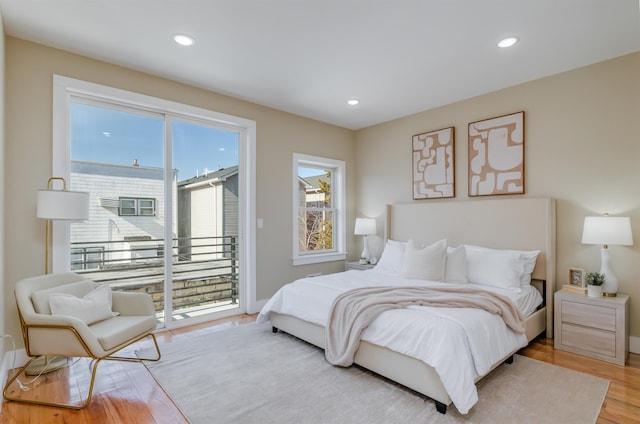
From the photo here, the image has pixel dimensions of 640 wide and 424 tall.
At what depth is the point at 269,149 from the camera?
4492mm

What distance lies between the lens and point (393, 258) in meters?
4.16

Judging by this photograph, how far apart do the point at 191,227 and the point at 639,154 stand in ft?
14.9

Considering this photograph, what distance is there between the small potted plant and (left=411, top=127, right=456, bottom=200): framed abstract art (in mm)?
1713

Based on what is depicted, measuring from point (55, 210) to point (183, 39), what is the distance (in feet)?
5.58

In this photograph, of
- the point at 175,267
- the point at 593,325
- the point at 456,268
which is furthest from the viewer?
the point at 175,267

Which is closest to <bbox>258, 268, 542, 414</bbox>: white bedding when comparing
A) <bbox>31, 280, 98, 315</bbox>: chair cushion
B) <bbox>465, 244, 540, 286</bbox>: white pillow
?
<bbox>465, 244, 540, 286</bbox>: white pillow

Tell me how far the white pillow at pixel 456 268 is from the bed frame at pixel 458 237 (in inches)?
22.0

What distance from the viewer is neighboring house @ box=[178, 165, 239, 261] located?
384 centimetres

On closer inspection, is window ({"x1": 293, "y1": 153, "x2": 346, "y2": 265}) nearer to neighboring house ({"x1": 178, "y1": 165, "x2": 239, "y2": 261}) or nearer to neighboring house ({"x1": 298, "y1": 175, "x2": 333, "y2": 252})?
neighboring house ({"x1": 298, "y1": 175, "x2": 333, "y2": 252})

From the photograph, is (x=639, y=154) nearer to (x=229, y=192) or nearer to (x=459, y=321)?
(x=459, y=321)

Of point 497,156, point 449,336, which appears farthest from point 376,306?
point 497,156

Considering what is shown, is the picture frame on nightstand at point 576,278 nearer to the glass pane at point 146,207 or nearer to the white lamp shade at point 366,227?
the white lamp shade at point 366,227

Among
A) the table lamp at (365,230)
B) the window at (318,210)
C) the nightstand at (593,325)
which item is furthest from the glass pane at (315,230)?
the nightstand at (593,325)

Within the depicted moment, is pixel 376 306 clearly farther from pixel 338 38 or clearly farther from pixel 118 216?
pixel 118 216
